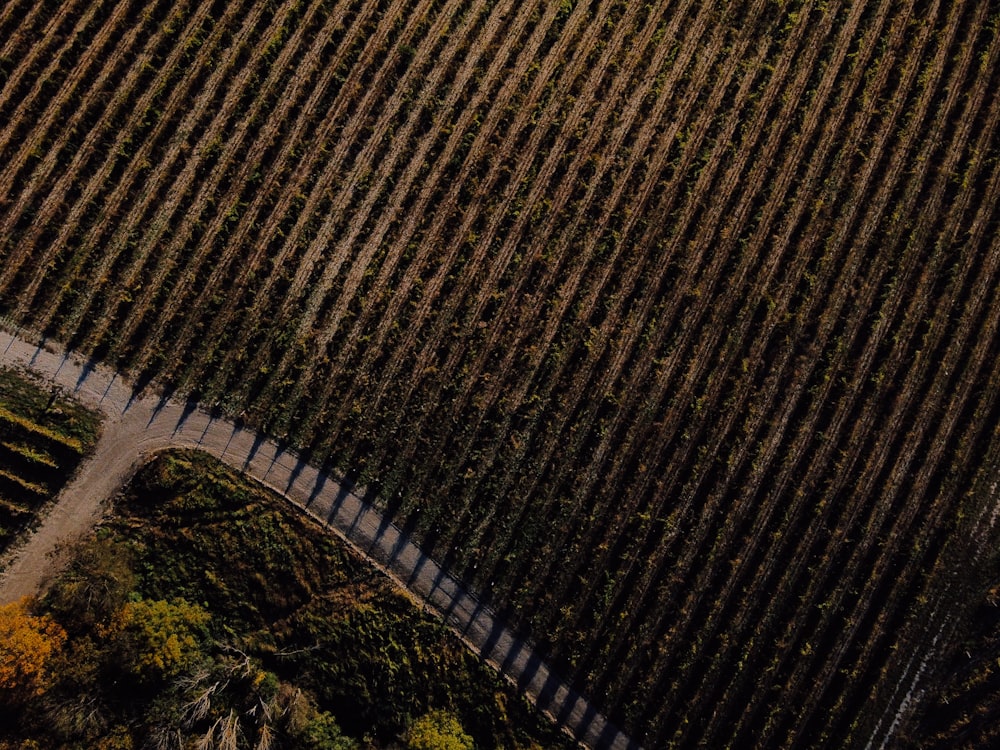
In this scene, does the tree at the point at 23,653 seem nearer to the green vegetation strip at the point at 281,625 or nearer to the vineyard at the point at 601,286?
the green vegetation strip at the point at 281,625

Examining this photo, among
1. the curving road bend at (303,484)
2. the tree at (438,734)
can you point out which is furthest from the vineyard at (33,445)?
the tree at (438,734)

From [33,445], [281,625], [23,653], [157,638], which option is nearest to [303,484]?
[281,625]

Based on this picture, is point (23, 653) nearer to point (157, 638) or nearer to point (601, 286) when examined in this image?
point (157, 638)

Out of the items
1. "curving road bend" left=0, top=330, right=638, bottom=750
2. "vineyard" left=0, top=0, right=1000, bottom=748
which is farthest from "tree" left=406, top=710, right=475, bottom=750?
"vineyard" left=0, top=0, right=1000, bottom=748

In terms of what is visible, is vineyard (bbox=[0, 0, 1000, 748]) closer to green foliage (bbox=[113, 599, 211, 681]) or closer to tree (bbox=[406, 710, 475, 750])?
tree (bbox=[406, 710, 475, 750])

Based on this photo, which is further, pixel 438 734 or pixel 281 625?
pixel 281 625
